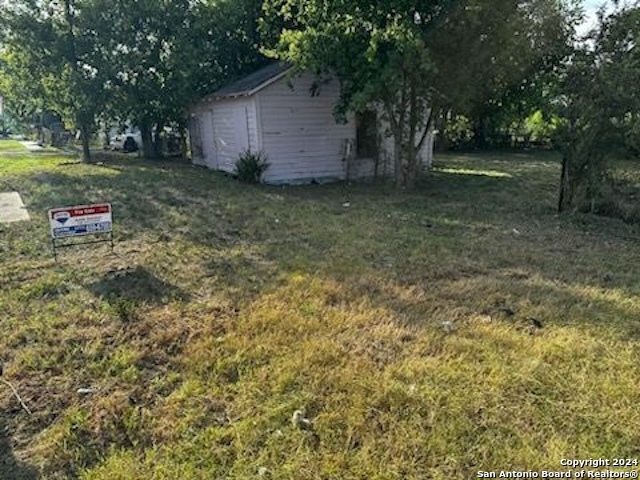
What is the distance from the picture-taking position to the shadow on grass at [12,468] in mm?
2381

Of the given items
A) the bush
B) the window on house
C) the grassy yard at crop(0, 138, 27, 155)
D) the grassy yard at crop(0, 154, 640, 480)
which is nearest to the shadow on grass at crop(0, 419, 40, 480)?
the grassy yard at crop(0, 154, 640, 480)

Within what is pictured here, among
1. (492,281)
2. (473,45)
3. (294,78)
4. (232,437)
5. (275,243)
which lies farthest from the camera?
(294,78)

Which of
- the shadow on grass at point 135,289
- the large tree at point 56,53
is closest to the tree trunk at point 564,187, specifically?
the shadow on grass at point 135,289

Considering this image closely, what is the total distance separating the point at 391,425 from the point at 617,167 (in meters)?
6.61

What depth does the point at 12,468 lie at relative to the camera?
243 cm

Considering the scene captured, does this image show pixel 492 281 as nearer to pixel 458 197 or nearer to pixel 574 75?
pixel 574 75

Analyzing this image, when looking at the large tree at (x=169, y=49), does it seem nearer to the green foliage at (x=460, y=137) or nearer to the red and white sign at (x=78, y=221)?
the green foliage at (x=460, y=137)

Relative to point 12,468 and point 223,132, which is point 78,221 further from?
point 223,132

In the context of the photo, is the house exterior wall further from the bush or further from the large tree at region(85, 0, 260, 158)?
the large tree at region(85, 0, 260, 158)

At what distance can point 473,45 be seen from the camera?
920 centimetres

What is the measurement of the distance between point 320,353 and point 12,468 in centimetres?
188

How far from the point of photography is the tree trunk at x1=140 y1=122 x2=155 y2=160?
2045 centimetres

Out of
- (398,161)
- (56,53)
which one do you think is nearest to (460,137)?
(398,161)

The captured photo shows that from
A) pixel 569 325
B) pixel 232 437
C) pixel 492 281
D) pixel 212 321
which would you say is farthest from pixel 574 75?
pixel 232 437
